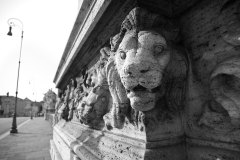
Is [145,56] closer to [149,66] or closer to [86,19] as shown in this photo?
[149,66]

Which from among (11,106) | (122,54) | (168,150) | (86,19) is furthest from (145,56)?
(11,106)

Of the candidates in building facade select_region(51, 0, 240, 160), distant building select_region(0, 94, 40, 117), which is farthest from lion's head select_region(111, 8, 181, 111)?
distant building select_region(0, 94, 40, 117)

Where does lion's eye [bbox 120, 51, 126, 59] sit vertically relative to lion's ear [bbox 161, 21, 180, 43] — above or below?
below

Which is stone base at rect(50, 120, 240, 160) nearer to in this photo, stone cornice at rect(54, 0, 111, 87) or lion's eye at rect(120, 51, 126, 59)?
lion's eye at rect(120, 51, 126, 59)

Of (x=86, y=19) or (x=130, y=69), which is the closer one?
(x=130, y=69)

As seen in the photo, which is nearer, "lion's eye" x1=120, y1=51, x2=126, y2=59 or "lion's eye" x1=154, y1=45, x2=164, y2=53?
"lion's eye" x1=154, y1=45, x2=164, y2=53

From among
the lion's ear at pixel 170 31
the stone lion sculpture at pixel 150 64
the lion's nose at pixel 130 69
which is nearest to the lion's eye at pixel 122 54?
the stone lion sculpture at pixel 150 64

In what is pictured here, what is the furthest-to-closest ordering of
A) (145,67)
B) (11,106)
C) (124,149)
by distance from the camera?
1. (11,106)
2. (124,149)
3. (145,67)

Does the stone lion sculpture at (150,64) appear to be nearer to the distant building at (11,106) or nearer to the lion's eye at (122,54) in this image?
the lion's eye at (122,54)

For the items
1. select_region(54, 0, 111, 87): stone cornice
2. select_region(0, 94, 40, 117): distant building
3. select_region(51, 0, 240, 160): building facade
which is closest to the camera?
select_region(51, 0, 240, 160): building facade

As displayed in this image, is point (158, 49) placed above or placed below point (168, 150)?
above

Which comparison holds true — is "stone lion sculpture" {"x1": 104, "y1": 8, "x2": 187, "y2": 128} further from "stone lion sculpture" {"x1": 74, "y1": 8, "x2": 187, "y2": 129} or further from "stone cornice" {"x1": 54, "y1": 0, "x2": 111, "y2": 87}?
"stone cornice" {"x1": 54, "y1": 0, "x2": 111, "y2": 87}

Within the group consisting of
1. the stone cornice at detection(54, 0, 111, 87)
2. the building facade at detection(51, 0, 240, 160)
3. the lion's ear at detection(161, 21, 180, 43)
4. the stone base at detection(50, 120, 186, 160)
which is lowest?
the stone base at detection(50, 120, 186, 160)

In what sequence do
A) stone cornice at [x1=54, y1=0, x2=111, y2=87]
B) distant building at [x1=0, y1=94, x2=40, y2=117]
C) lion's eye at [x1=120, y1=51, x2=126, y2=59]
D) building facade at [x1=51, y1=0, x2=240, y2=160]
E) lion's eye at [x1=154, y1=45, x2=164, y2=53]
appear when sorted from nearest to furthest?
building facade at [x1=51, y1=0, x2=240, y2=160] → lion's eye at [x1=154, y1=45, x2=164, y2=53] → lion's eye at [x1=120, y1=51, x2=126, y2=59] → stone cornice at [x1=54, y1=0, x2=111, y2=87] → distant building at [x1=0, y1=94, x2=40, y2=117]
